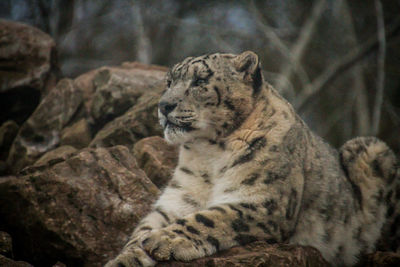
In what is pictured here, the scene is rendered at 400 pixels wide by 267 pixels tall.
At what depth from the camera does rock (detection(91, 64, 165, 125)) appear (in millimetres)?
5730

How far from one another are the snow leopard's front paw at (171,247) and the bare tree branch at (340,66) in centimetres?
345

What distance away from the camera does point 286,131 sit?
10.7ft

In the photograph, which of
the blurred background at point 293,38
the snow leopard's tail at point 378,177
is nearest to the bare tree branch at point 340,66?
the blurred background at point 293,38

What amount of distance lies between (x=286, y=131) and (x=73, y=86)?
3.99 m

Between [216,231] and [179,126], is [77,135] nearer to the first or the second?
[179,126]

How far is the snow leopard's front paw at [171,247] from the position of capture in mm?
2469

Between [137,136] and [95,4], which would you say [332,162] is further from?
[95,4]

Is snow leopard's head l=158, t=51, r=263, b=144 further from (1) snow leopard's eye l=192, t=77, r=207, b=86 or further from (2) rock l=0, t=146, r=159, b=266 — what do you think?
(2) rock l=0, t=146, r=159, b=266

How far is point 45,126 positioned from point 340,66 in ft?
14.0

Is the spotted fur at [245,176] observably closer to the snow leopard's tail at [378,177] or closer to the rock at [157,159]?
the snow leopard's tail at [378,177]

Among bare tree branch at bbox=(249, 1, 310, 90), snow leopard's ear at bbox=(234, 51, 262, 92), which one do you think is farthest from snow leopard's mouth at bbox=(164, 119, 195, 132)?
bare tree branch at bbox=(249, 1, 310, 90)

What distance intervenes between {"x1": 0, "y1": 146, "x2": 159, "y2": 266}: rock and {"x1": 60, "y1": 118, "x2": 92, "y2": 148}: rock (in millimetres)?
2161

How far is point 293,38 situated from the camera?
21.0 ft

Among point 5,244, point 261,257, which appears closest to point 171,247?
point 261,257
